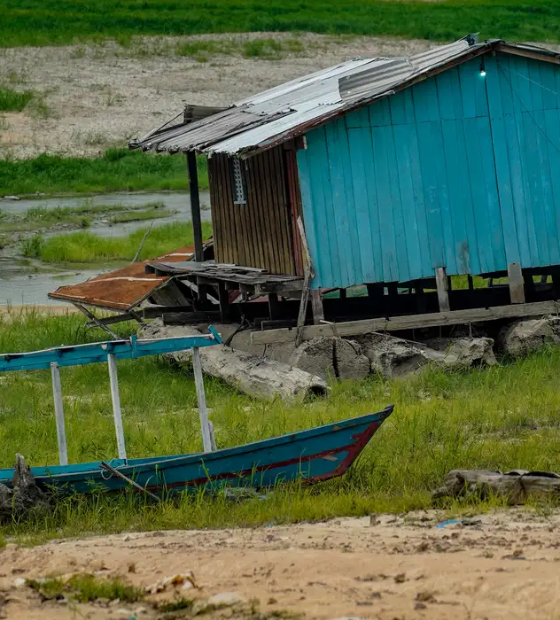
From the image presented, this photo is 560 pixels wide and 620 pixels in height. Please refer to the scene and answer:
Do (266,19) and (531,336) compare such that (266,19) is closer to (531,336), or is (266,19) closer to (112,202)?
(112,202)

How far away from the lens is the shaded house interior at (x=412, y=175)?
14.3 metres

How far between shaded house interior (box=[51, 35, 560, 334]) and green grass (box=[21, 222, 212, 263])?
32.3 feet

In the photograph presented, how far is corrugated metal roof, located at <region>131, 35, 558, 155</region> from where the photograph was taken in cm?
1397

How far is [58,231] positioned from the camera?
27.7 metres

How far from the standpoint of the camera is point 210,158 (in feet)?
54.9

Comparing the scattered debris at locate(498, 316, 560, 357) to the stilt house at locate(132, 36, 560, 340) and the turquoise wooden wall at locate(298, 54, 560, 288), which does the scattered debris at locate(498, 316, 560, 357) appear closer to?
the stilt house at locate(132, 36, 560, 340)

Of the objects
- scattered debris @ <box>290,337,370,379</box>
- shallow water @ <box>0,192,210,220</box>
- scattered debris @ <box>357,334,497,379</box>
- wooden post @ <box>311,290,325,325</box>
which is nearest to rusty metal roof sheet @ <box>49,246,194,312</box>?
wooden post @ <box>311,290,325,325</box>

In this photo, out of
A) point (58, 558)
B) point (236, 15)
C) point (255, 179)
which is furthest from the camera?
point (236, 15)

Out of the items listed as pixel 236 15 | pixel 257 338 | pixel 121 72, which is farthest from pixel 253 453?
pixel 236 15

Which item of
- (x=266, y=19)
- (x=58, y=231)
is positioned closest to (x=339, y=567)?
(x=58, y=231)

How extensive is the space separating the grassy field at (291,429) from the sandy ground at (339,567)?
43 cm

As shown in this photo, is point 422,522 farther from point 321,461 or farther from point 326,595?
point 326,595

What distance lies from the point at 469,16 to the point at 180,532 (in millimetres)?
46066

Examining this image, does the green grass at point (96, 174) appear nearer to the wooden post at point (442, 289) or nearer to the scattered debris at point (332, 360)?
the wooden post at point (442, 289)
